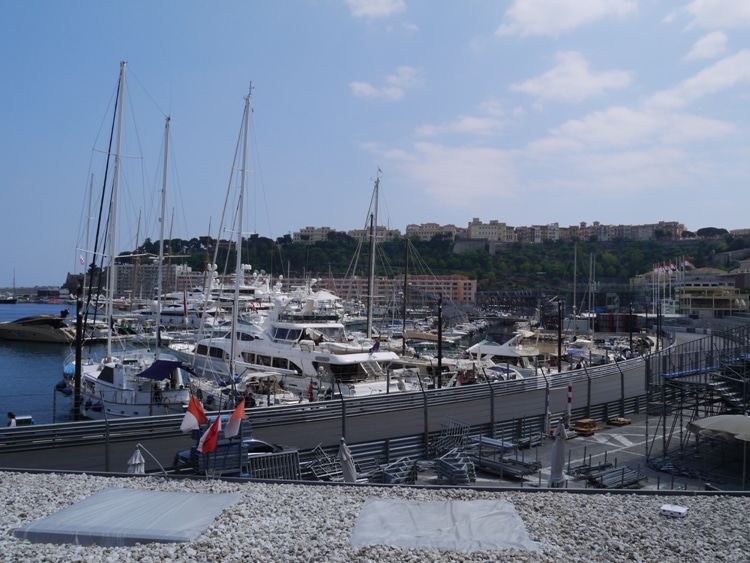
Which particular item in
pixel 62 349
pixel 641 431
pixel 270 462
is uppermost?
pixel 270 462

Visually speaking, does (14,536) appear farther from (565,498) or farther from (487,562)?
(565,498)

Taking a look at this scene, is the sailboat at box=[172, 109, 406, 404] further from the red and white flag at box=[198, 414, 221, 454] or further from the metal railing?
the red and white flag at box=[198, 414, 221, 454]

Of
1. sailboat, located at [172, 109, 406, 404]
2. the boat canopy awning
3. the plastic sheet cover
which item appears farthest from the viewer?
sailboat, located at [172, 109, 406, 404]

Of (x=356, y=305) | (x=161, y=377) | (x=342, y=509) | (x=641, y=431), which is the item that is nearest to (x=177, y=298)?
(x=356, y=305)

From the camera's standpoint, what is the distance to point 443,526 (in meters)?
8.50

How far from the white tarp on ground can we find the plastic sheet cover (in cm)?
216

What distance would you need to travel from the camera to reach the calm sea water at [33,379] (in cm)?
3057

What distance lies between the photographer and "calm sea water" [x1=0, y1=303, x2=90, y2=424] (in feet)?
100

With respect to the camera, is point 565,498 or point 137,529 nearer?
point 137,529

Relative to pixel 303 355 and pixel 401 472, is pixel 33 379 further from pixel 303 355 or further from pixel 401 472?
pixel 401 472

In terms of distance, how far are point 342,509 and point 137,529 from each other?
2763 millimetres

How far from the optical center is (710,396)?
58.7ft

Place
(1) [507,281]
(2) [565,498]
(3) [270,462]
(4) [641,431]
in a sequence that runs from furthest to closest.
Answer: (1) [507,281]
(4) [641,431]
(3) [270,462]
(2) [565,498]

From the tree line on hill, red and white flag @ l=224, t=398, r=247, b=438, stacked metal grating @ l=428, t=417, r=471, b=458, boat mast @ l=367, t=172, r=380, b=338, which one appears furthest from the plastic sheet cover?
the tree line on hill
